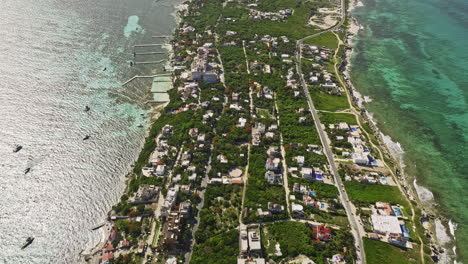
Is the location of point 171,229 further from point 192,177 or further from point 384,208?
point 384,208

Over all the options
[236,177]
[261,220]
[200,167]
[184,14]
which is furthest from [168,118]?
[184,14]

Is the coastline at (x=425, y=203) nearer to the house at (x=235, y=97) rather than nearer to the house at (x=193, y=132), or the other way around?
the house at (x=235, y=97)

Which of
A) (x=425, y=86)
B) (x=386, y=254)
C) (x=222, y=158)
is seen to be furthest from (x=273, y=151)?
(x=425, y=86)

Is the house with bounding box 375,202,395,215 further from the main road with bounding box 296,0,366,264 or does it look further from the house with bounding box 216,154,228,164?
the house with bounding box 216,154,228,164

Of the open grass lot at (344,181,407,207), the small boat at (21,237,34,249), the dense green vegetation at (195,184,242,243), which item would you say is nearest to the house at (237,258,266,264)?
the dense green vegetation at (195,184,242,243)

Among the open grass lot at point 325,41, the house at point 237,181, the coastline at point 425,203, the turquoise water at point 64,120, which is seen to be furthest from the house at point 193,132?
the open grass lot at point 325,41
